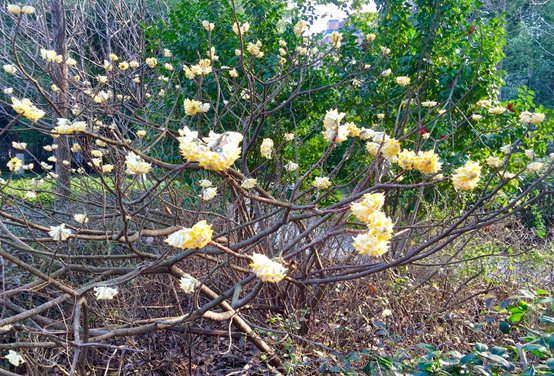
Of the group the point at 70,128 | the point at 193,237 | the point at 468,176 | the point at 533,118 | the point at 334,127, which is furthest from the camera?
the point at 533,118

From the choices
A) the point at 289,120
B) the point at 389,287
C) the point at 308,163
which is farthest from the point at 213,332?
the point at 289,120

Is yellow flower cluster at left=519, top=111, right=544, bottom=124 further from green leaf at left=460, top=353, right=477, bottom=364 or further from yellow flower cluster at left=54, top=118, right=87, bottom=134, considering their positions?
yellow flower cluster at left=54, top=118, right=87, bottom=134

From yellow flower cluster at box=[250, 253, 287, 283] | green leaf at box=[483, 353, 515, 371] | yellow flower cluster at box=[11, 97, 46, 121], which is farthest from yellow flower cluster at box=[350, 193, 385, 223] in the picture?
yellow flower cluster at box=[11, 97, 46, 121]

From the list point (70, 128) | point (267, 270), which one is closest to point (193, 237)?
point (267, 270)

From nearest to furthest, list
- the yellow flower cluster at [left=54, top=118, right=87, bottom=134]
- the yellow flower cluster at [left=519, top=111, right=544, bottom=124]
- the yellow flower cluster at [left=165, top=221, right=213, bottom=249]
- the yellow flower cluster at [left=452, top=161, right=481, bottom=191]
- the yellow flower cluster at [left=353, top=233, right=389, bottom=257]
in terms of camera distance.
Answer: the yellow flower cluster at [left=165, top=221, right=213, bottom=249] < the yellow flower cluster at [left=353, top=233, right=389, bottom=257] < the yellow flower cluster at [left=452, top=161, right=481, bottom=191] < the yellow flower cluster at [left=54, top=118, right=87, bottom=134] < the yellow flower cluster at [left=519, top=111, right=544, bottom=124]

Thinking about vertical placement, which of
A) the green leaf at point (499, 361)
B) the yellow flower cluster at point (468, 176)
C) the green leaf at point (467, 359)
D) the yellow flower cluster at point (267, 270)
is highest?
the yellow flower cluster at point (468, 176)

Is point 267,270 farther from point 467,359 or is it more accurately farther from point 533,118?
point 533,118

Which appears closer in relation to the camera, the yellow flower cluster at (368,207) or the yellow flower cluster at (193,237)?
the yellow flower cluster at (193,237)

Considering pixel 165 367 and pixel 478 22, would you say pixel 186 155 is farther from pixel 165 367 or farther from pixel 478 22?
pixel 478 22

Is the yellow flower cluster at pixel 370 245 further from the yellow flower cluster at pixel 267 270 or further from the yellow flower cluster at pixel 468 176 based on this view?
the yellow flower cluster at pixel 468 176

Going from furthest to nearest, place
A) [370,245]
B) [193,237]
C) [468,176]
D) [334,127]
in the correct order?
[334,127] < [468,176] < [370,245] < [193,237]

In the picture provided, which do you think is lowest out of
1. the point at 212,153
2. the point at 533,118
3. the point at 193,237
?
the point at 193,237

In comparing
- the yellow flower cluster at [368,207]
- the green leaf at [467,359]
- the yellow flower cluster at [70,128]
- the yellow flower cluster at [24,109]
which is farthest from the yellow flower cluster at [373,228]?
the yellow flower cluster at [24,109]

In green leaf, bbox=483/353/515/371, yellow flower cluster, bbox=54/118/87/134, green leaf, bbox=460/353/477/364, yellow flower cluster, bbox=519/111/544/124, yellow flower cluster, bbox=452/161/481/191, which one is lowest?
green leaf, bbox=460/353/477/364
